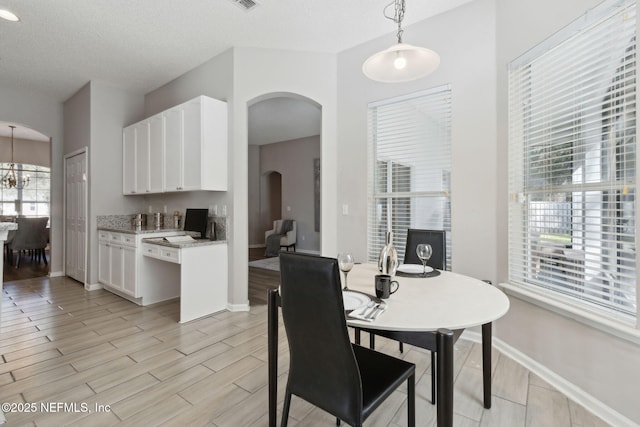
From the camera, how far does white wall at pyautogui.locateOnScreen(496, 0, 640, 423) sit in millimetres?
1649

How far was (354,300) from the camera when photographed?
141 cm

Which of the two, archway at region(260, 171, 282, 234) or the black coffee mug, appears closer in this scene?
the black coffee mug

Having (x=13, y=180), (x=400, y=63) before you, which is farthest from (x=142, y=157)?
(x=13, y=180)

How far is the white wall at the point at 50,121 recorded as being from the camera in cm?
452

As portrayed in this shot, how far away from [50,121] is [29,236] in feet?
8.38

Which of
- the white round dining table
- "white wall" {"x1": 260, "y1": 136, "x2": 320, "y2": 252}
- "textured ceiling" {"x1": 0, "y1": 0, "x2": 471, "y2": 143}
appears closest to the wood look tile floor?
the white round dining table

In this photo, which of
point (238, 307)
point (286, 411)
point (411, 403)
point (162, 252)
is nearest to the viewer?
point (286, 411)

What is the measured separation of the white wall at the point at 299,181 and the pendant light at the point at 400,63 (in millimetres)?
5633

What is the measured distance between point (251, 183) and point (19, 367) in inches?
273

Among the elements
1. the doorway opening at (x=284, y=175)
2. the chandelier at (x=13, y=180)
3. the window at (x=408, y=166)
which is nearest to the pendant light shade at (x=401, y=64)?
the window at (x=408, y=166)

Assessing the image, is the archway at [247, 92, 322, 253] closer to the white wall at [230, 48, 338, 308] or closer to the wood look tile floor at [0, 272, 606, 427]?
the white wall at [230, 48, 338, 308]

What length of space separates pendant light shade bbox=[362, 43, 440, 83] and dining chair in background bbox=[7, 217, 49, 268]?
Result: 7.13m

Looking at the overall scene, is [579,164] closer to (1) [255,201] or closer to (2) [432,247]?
(2) [432,247]

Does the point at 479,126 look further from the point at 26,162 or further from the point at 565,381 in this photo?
the point at 26,162
